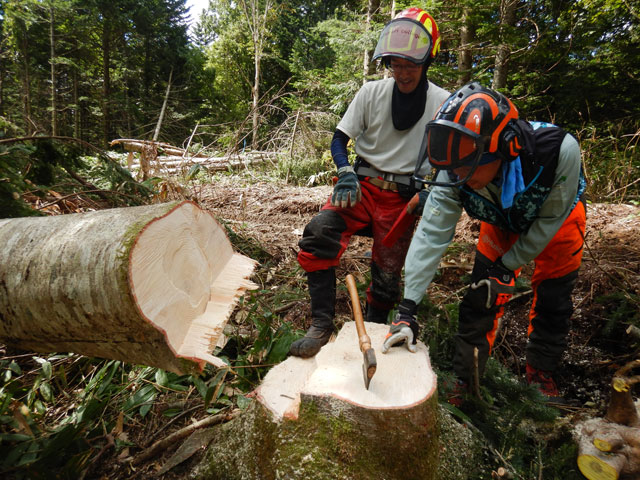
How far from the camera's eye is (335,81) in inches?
433

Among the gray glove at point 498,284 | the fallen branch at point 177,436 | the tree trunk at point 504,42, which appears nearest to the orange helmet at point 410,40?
the gray glove at point 498,284

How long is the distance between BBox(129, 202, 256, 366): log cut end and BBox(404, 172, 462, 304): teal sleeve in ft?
3.03

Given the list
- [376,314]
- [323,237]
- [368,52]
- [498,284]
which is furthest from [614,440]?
[368,52]

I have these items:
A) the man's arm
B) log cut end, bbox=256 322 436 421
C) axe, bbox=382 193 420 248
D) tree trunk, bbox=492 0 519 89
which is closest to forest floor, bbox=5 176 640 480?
log cut end, bbox=256 322 436 421

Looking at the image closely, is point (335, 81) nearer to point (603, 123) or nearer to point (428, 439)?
point (603, 123)

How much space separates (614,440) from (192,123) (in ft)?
69.7

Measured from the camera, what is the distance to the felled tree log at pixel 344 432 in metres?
1.16

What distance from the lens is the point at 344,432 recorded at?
3.81 ft

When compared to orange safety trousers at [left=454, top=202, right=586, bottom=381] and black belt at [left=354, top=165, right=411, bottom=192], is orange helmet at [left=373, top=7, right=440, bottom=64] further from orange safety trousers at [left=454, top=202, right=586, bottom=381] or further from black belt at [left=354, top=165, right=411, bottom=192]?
orange safety trousers at [left=454, top=202, right=586, bottom=381]

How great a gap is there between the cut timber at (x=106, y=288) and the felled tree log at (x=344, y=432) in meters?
0.38

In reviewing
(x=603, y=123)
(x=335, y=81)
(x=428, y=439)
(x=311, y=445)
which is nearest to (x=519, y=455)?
(x=428, y=439)

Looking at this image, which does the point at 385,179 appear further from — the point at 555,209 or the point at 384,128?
the point at 555,209

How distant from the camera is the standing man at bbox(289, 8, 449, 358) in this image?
2.05 metres

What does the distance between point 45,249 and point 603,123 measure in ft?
28.8
